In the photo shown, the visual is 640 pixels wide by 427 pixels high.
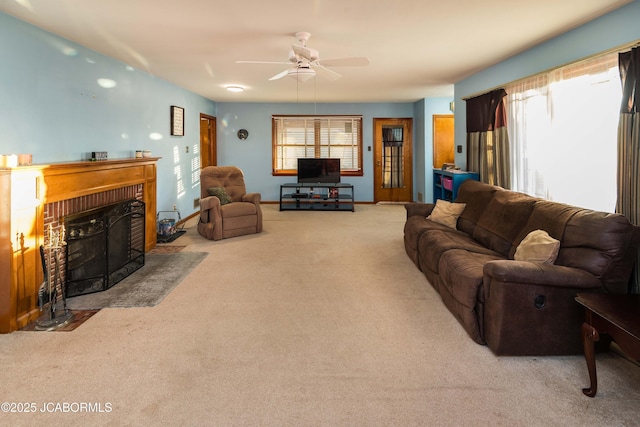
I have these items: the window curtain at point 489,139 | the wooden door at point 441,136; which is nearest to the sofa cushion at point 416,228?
the window curtain at point 489,139

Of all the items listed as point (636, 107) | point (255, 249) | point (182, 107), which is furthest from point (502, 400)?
point (182, 107)

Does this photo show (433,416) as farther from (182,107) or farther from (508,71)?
(182,107)

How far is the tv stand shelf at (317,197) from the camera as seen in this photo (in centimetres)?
893

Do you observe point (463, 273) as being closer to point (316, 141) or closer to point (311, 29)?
point (311, 29)

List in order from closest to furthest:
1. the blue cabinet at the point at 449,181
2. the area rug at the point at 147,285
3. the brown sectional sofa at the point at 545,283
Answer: the brown sectional sofa at the point at 545,283 → the area rug at the point at 147,285 → the blue cabinet at the point at 449,181

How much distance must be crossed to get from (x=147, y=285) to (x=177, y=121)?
3819 millimetres

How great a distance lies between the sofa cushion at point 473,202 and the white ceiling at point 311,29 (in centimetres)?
152

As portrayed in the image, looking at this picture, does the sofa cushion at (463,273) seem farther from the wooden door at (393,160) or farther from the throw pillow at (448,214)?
the wooden door at (393,160)

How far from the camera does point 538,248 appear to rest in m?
2.89

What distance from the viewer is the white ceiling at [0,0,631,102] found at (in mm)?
3123

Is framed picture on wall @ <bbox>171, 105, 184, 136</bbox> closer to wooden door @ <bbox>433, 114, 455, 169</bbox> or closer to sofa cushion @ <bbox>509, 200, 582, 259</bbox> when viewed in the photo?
wooden door @ <bbox>433, 114, 455, 169</bbox>

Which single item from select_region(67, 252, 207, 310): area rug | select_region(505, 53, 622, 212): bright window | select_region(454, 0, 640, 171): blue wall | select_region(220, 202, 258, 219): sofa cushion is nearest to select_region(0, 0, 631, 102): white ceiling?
select_region(454, 0, 640, 171): blue wall

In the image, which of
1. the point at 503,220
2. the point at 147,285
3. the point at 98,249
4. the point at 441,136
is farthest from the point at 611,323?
the point at 441,136

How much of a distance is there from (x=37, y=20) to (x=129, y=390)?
10.2 feet
